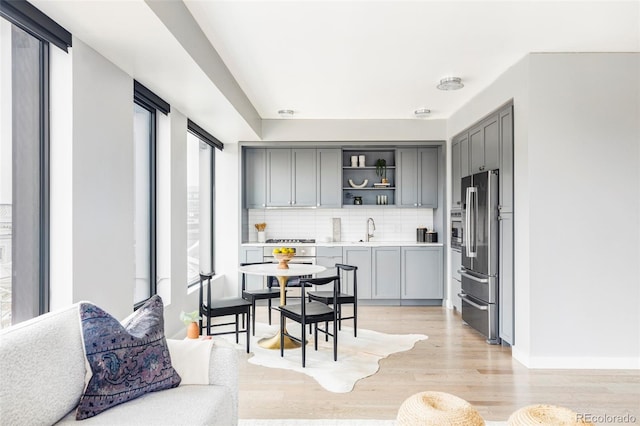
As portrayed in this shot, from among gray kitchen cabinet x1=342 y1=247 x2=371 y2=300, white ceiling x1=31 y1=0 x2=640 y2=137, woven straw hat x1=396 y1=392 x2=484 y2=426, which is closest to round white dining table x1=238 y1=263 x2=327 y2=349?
white ceiling x1=31 y1=0 x2=640 y2=137

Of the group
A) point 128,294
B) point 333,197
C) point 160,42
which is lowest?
point 128,294

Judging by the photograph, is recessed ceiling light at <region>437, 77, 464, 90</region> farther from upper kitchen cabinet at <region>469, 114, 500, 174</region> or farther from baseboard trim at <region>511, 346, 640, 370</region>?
baseboard trim at <region>511, 346, 640, 370</region>

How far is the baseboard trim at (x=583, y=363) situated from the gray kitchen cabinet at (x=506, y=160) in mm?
1346

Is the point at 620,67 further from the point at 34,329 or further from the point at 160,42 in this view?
the point at 34,329

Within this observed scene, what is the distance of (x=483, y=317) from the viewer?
4.48 meters

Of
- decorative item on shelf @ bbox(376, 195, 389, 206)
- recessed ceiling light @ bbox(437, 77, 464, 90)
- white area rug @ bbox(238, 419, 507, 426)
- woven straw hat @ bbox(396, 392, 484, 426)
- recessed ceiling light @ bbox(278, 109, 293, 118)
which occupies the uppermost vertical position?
recessed ceiling light @ bbox(278, 109, 293, 118)

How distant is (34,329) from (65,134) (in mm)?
1321

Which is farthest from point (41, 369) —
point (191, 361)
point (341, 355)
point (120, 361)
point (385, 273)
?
point (385, 273)

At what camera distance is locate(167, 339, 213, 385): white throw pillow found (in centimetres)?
213

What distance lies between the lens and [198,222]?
5.83 m

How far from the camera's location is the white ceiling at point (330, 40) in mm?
2582

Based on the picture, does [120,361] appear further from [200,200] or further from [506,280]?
[200,200]

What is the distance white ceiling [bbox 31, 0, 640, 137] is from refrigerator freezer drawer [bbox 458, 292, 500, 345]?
234cm

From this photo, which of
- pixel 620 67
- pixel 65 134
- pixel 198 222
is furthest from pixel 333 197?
pixel 65 134
